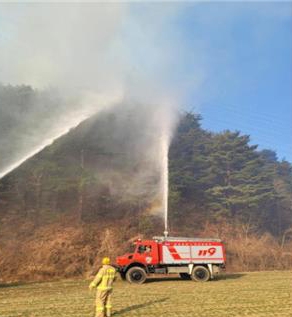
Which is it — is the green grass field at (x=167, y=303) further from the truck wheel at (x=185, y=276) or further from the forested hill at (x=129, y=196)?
the forested hill at (x=129, y=196)

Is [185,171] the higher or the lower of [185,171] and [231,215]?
the higher

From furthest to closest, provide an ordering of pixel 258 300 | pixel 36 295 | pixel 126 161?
pixel 126 161
pixel 36 295
pixel 258 300

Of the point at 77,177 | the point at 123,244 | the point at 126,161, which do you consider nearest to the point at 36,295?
the point at 123,244

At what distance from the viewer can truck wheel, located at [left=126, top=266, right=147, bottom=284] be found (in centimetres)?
2031

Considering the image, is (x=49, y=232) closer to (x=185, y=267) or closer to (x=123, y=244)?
(x=123, y=244)

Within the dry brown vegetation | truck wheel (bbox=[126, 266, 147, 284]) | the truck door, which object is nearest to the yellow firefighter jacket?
truck wheel (bbox=[126, 266, 147, 284])

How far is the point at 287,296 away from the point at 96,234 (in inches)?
800

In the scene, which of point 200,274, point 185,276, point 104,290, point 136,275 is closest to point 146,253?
point 136,275

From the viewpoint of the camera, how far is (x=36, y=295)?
53.7 ft

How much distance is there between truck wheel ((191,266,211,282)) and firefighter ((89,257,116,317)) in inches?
425

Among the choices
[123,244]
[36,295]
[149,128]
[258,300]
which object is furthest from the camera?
[149,128]

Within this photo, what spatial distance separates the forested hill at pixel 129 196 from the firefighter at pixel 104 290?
18.9 metres

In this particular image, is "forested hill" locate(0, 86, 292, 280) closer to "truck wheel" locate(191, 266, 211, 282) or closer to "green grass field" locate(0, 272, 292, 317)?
Answer: "truck wheel" locate(191, 266, 211, 282)

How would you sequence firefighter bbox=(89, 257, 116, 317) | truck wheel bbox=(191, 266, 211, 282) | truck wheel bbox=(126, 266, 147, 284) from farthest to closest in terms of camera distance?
1. truck wheel bbox=(191, 266, 211, 282)
2. truck wheel bbox=(126, 266, 147, 284)
3. firefighter bbox=(89, 257, 116, 317)
